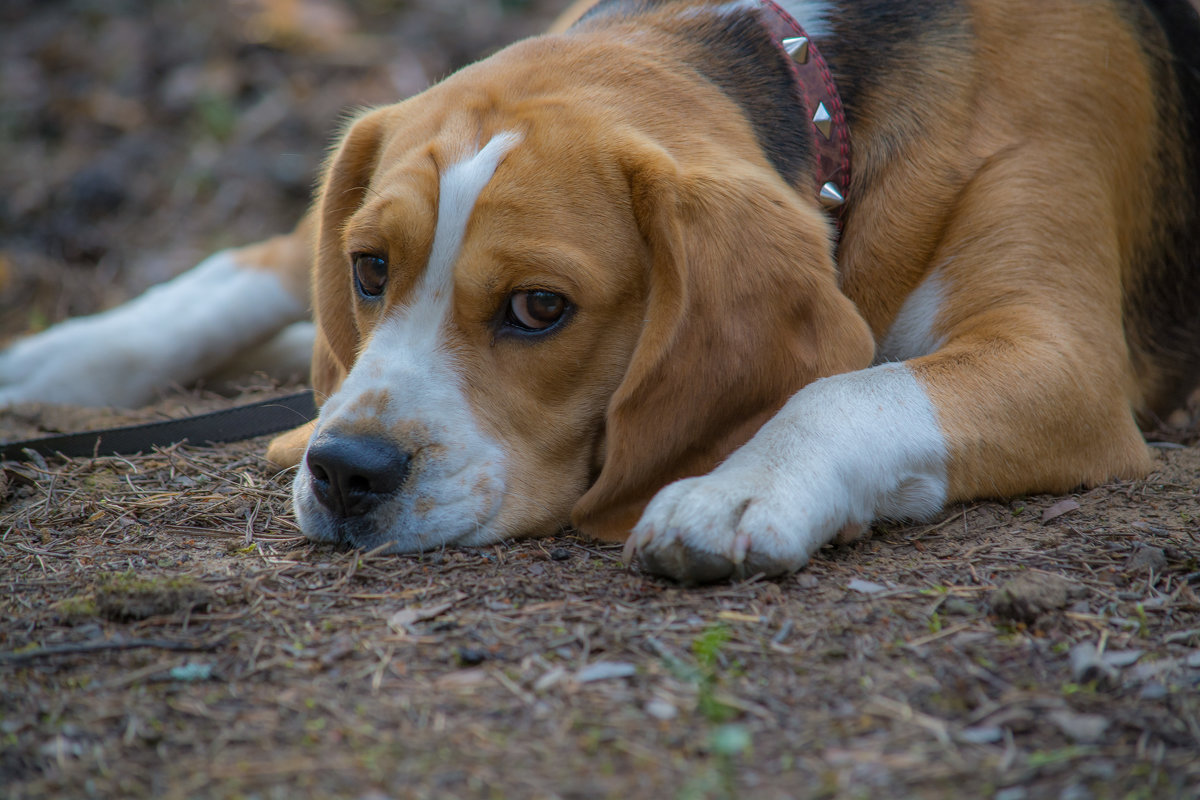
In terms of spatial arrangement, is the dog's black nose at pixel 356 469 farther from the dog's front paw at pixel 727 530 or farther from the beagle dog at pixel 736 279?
the dog's front paw at pixel 727 530

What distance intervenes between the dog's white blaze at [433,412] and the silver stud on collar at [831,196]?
986 mm

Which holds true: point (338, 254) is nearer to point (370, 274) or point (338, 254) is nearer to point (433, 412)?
point (370, 274)


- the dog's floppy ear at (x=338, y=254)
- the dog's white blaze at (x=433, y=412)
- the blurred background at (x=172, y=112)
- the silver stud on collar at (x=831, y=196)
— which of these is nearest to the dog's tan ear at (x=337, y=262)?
the dog's floppy ear at (x=338, y=254)

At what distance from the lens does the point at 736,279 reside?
9.45ft

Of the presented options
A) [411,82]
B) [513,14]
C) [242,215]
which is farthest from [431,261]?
[513,14]

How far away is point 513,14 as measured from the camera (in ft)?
30.7

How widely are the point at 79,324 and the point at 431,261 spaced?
10.1 feet

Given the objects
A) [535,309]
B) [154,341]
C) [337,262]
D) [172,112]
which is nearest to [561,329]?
[535,309]

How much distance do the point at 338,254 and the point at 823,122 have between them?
1707mm

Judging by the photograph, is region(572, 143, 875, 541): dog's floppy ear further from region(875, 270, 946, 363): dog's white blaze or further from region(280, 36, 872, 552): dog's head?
region(875, 270, 946, 363): dog's white blaze

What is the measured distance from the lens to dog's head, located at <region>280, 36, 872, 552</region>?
9.34ft

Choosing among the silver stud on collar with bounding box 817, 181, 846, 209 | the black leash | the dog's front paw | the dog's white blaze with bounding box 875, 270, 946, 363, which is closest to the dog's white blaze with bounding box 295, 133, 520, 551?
the dog's front paw

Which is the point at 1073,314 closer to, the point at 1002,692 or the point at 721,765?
the point at 1002,692

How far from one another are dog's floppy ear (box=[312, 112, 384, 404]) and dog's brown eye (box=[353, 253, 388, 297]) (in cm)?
44
